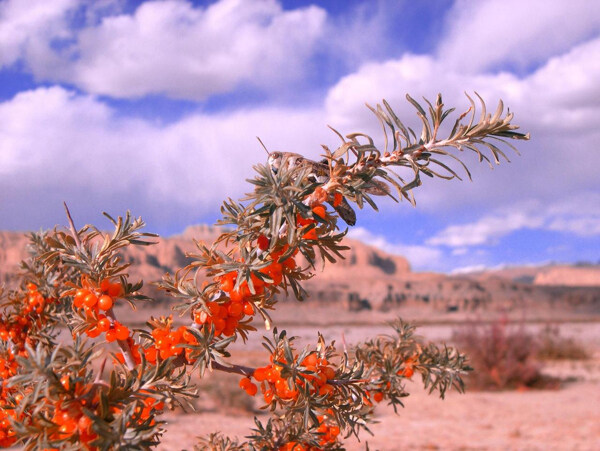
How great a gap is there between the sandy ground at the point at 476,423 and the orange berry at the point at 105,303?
541cm

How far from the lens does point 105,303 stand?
1217 mm

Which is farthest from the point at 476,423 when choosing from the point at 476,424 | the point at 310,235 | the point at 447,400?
the point at 310,235

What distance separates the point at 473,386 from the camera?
12578 mm

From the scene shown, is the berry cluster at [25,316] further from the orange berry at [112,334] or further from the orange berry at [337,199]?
the orange berry at [337,199]

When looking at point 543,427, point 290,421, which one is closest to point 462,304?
point 543,427

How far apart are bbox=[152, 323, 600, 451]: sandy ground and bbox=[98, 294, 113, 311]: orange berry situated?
5.41m

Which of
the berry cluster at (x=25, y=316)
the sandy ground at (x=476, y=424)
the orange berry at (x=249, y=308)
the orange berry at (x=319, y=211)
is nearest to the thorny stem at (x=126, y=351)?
the orange berry at (x=249, y=308)

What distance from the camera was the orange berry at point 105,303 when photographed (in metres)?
1.22

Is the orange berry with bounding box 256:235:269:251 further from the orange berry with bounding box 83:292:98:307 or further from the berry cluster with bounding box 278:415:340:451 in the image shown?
the berry cluster with bounding box 278:415:340:451

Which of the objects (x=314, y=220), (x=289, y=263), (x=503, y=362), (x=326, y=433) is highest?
(x=314, y=220)

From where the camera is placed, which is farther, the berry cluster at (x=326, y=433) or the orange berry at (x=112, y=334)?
the berry cluster at (x=326, y=433)

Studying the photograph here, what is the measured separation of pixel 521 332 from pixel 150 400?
14.0 m

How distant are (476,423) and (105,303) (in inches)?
363

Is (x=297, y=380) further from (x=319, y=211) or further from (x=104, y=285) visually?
(x=104, y=285)
